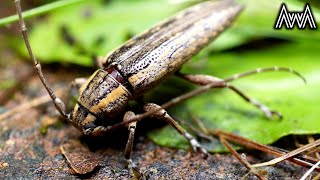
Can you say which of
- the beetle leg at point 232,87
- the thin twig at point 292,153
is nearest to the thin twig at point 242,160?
the thin twig at point 292,153

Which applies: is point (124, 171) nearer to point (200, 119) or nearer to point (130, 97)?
point (130, 97)

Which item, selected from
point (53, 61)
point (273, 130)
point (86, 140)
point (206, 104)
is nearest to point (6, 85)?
point (53, 61)

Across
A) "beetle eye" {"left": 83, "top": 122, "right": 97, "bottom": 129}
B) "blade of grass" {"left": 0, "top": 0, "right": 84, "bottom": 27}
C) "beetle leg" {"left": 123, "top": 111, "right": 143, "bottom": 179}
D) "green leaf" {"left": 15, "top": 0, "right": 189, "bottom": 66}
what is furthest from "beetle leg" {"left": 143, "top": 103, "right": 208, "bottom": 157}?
"blade of grass" {"left": 0, "top": 0, "right": 84, "bottom": 27}

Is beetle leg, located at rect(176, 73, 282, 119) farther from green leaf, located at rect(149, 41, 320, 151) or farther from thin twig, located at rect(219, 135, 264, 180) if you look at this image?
thin twig, located at rect(219, 135, 264, 180)

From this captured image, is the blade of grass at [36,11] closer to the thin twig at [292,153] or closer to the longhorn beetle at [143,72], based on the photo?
the longhorn beetle at [143,72]

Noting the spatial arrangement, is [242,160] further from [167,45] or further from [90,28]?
[90,28]

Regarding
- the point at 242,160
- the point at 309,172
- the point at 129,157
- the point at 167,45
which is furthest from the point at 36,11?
the point at 309,172
